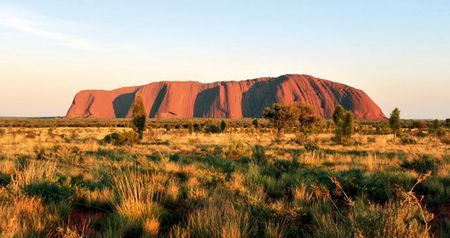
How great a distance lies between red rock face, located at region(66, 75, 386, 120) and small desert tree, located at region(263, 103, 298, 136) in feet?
323

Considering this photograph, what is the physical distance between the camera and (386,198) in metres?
6.61

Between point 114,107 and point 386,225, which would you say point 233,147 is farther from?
point 114,107

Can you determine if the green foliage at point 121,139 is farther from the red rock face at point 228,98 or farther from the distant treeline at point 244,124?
the red rock face at point 228,98

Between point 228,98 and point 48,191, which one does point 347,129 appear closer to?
point 48,191

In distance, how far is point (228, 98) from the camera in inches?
6629

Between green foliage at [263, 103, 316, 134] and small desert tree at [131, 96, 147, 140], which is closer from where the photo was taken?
small desert tree at [131, 96, 147, 140]

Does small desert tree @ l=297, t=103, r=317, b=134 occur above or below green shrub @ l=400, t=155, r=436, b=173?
above

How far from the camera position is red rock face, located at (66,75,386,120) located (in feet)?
504

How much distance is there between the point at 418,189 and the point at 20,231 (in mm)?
7492

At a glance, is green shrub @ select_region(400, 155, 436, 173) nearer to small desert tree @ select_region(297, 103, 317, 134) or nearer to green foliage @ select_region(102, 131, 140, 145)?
green foliage @ select_region(102, 131, 140, 145)

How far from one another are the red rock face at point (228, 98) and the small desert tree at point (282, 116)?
98312 mm

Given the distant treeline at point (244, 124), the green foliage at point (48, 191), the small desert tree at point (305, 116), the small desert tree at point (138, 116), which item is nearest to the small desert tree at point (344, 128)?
the distant treeline at point (244, 124)

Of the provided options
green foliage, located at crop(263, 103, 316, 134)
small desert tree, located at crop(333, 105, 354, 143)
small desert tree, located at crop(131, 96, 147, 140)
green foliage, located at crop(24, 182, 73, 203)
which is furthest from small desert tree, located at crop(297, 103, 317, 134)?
green foliage, located at crop(24, 182, 73, 203)

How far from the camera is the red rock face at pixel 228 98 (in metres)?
154
